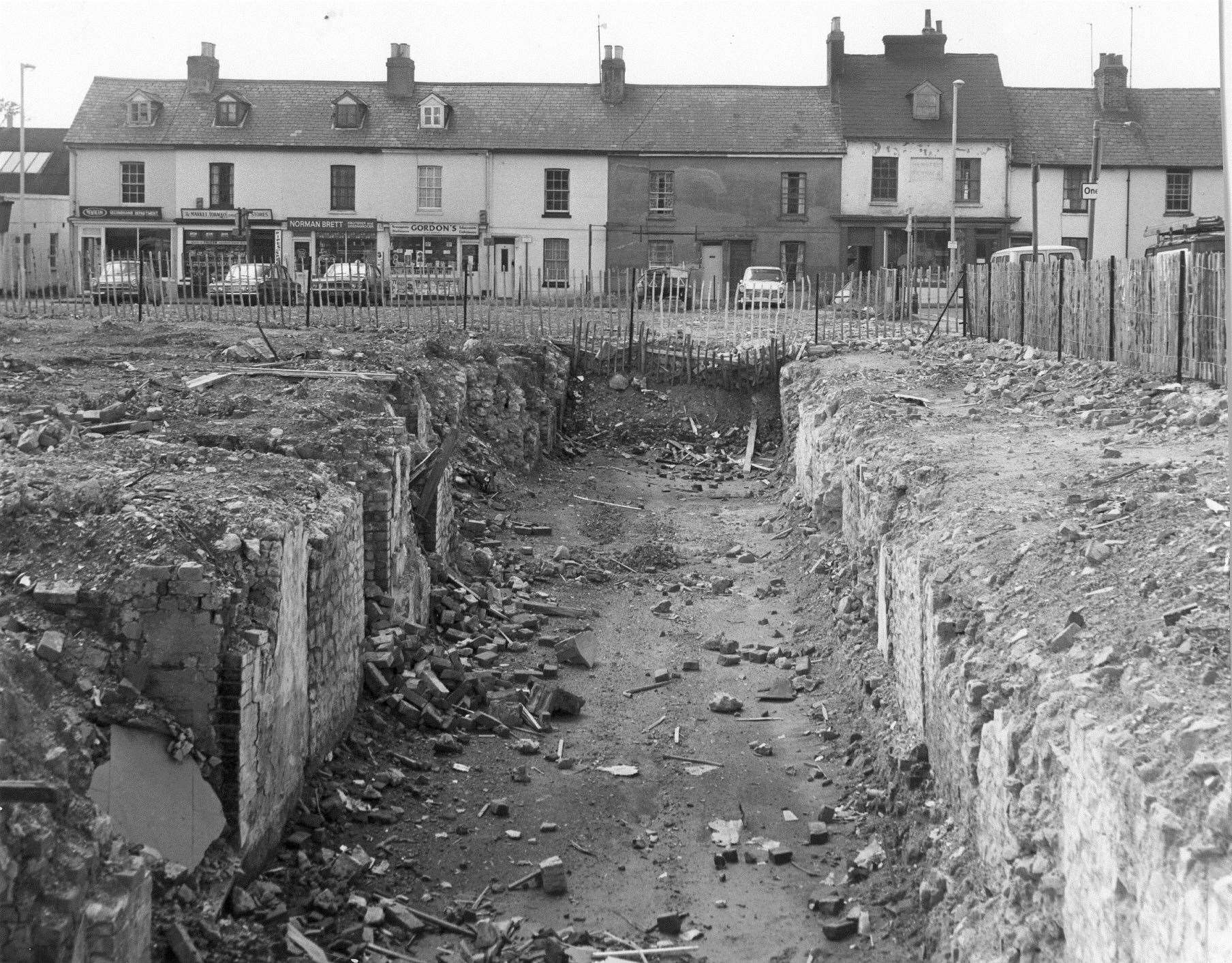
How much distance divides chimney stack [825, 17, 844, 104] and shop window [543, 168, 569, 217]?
913 cm

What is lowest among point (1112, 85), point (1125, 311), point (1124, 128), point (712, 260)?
point (1125, 311)

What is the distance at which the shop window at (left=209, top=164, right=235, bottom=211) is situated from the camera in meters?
44.2

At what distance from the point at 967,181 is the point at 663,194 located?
31.9 ft

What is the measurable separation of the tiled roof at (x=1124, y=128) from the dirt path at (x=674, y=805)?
34443 mm

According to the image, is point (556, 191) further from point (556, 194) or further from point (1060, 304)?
point (1060, 304)

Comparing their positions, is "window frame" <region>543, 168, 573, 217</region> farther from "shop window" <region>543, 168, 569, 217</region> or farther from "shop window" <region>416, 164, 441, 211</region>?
"shop window" <region>416, 164, 441, 211</region>

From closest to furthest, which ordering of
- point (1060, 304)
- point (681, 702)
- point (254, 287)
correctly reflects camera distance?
point (681, 702) < point (1060, 304) < point (254, 287)

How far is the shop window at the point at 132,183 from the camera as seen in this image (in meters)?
44.4

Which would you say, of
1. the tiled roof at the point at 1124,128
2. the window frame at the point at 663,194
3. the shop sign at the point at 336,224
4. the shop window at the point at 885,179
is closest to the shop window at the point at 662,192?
the window frame at the point at 663,194

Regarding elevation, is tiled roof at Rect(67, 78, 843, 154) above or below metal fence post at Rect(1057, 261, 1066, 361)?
above

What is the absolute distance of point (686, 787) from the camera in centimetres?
1046

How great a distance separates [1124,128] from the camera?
4538 cm

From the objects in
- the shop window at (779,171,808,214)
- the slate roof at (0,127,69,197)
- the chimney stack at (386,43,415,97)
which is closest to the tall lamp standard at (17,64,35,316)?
the slate roof at (0,127,69,197)

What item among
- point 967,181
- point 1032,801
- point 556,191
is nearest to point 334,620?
point 1032,801
